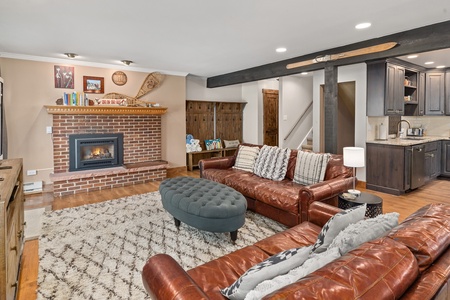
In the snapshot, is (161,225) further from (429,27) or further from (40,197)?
(429,27)

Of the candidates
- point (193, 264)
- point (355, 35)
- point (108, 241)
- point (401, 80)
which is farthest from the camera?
point (401, 80)

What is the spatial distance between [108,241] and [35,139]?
9.91 ft

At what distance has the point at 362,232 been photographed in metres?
1.28

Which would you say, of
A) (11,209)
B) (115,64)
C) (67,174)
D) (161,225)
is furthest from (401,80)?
(67,174)

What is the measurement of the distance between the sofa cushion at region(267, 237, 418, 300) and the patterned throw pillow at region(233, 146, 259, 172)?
3.29m

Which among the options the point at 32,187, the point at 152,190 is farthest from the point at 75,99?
the point at 152,190

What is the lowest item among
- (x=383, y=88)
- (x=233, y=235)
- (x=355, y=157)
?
(x=233, y=235)

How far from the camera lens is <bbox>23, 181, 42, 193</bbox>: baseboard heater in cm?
467

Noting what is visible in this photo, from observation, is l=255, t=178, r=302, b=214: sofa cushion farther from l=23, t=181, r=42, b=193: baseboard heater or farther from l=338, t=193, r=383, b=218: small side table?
l=23, t=181, r=42, b=193: baseboard heater

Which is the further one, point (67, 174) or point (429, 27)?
point (67, 174)

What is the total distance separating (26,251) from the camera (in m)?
2.69

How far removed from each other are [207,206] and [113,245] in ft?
3.60

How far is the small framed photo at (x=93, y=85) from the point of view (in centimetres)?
515

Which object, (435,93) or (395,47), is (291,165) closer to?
(395,47)
